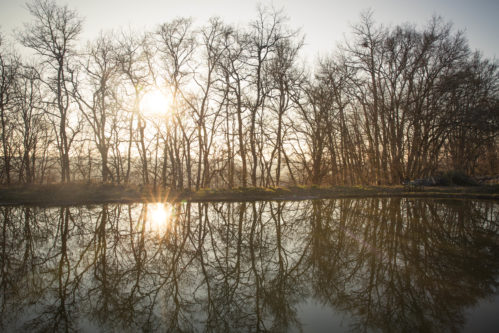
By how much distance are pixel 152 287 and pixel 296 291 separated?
7.52 feet

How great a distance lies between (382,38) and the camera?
77.2 feet

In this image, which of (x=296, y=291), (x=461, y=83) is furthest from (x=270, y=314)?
(x=461, y=83)

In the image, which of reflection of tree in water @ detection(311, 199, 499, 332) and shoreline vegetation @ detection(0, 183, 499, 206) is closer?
reflection of tree in water @ detection(311, 199, 499, 332)

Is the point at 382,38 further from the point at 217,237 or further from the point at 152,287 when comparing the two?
the point at 152,287

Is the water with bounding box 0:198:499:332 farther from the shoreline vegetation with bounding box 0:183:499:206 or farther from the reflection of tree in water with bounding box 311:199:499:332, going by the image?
the shoreline vegetation with bounding box 0:183:499:206

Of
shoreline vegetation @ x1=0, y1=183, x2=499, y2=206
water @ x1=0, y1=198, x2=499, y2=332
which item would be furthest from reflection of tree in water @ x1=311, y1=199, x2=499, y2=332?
shoreline vegetation @ x1=0, y1=183, x2=499, y2=206

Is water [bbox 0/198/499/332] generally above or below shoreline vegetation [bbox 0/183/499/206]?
below

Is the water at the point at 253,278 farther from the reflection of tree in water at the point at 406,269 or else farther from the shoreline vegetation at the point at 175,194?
the shoreline vegetation at the point at 175,194

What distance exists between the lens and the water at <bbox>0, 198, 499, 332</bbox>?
3.50 metres

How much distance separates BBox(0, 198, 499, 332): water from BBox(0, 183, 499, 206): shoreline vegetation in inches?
304

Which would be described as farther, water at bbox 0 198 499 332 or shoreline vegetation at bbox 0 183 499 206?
shoreline vegetation at bbox 0 183 499 206

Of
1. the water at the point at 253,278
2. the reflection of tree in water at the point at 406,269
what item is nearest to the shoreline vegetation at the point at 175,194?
the water at the point at 253,278

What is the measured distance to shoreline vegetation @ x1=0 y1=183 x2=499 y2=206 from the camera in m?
15.9

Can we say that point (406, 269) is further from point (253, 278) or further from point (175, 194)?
point (175, 194)
